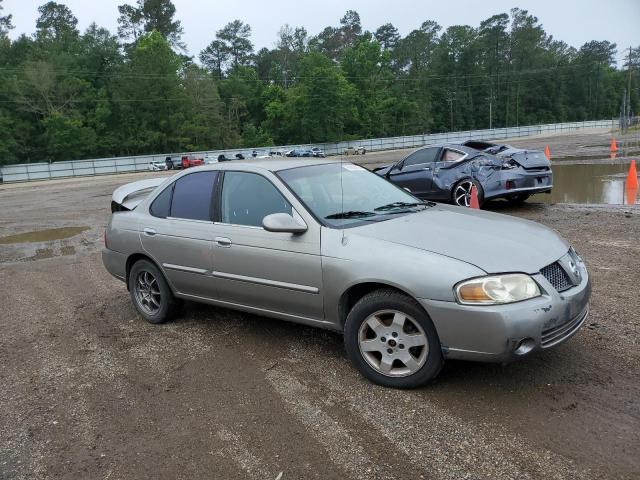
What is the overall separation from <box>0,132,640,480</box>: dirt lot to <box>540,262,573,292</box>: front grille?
674 mm

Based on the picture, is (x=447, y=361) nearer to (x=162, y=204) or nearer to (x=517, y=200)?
(x=162, y=204)

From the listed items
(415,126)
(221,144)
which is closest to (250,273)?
(221,144)

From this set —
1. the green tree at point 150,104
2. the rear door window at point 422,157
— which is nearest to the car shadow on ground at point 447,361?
the rear door window at point 422,157

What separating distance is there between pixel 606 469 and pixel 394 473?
3.62 feet

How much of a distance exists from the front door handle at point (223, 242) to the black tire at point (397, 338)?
1331 mm

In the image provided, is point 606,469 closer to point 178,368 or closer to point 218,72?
point 178,368

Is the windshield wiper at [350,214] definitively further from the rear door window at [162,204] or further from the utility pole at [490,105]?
the utility pole at [490,105]

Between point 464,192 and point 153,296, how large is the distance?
7.22 m

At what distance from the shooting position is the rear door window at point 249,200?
4621 mm

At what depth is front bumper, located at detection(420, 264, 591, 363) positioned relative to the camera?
11.3ft

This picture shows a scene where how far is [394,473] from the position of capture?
3010 mm

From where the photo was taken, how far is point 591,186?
14727 millimetres

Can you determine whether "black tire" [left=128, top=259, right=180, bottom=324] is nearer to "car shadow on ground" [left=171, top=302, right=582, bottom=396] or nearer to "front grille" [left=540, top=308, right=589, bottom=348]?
"car shadow on ground" [left=171, top=302, right=582, bottom=396]

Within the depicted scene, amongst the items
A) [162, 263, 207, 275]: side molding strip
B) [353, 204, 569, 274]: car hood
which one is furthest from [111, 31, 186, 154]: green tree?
[353, 204, 569, 274]: car hood
